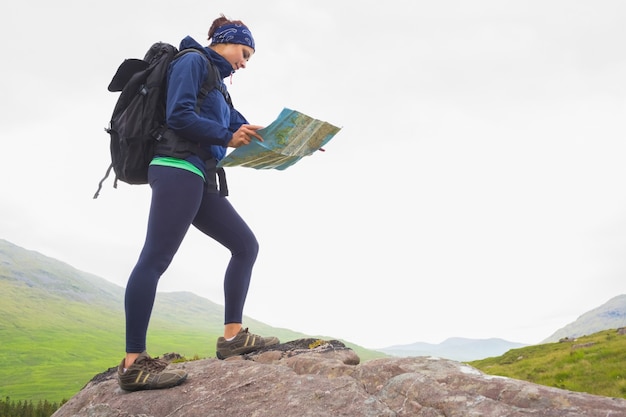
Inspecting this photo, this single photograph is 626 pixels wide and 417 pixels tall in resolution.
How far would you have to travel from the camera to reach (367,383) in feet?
14.9

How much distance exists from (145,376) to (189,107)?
281 centimetres

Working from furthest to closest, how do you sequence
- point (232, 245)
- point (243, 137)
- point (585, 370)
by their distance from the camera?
1. point (585, 370)
2. point (232, 245)
3. point (243, 137)

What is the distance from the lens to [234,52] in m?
5.47

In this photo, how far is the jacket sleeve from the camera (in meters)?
4.63

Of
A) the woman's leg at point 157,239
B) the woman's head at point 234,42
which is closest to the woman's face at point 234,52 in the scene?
the woman's head at point 234,42

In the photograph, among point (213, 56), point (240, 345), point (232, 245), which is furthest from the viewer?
point (240, 345)

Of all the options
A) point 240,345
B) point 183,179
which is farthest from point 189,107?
point 240,345

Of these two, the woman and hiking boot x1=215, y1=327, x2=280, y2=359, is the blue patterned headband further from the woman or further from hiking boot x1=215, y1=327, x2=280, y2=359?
hiking boot x1=215, y1=327, x2=280, y2=359

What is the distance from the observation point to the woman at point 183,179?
180 inches

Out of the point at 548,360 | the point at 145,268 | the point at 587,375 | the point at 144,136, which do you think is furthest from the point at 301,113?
the point at 548,360

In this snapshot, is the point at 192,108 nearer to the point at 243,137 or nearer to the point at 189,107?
the point at 189,107

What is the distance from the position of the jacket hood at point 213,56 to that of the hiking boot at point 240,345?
3372mm

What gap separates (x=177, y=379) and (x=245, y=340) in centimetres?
130

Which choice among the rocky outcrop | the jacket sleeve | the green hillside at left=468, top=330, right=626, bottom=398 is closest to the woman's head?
the jacket sleeve
